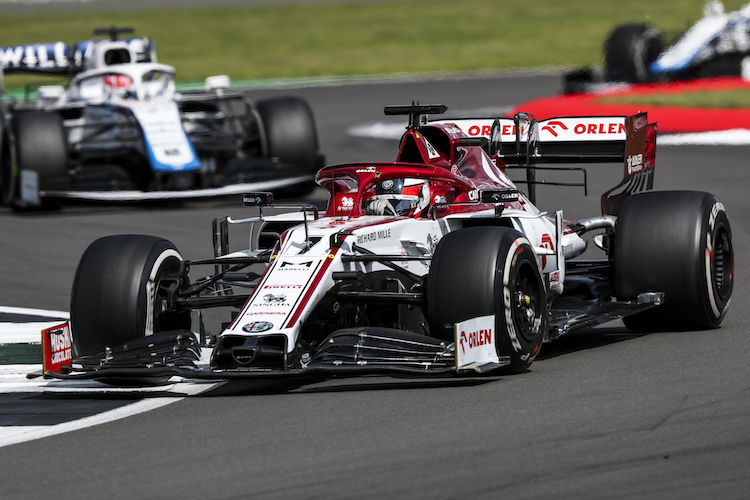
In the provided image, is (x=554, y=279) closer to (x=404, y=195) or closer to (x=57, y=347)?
(x=404, y=195)

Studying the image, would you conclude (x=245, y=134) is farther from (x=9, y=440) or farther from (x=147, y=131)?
(x=9, y=440)

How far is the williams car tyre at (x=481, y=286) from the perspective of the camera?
27.2ft

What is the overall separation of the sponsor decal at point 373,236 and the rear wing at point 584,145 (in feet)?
7.07

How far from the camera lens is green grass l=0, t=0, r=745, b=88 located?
1801 inches

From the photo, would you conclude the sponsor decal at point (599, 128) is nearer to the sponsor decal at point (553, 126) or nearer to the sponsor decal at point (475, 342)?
the sponsor decal at point (553, 126)

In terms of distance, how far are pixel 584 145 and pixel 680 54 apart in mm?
19252

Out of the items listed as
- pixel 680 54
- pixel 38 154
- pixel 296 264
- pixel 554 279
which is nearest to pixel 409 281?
pixel 296 264

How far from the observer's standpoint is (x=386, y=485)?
6293 mm

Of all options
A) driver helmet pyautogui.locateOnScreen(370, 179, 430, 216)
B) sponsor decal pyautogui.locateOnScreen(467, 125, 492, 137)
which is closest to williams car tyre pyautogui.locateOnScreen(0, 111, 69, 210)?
sponsor decal pyautogui.locateOnScreen(467, 125, 492, 137)

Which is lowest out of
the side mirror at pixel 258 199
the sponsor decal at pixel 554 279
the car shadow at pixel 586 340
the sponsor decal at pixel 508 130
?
the car shadow at pixel 586 340

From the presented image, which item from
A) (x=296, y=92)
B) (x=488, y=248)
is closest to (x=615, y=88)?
(x=296, y=92)

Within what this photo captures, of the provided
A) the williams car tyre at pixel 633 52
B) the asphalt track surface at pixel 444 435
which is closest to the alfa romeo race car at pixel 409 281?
the asphalt track surface at pixel 444 435

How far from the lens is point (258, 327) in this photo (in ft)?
26.8

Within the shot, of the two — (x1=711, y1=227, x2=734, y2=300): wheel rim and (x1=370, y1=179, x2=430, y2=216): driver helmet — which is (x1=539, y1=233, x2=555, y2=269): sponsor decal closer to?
(x1=370, y1=179, x2=430, y2=216): driver helmet
